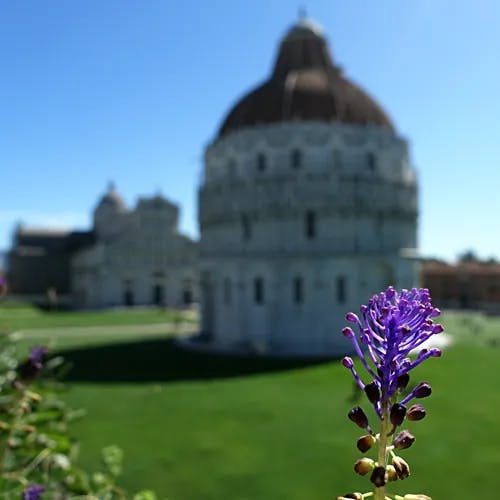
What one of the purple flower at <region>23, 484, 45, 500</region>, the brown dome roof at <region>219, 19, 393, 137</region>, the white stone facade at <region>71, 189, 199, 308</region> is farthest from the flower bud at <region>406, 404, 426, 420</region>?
the white stone facade at <region>71, 189, 199, 308</region>

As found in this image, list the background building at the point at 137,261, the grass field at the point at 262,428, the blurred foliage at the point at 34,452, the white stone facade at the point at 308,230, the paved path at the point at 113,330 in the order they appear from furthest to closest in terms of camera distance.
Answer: the background building at the point at 137,261
the paved path at the point at 113,330
the white stone facade at the point at 308,230
the grass field at the point at 262,428
the blurred foliage at the point at 34,452

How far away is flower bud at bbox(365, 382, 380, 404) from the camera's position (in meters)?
1.92

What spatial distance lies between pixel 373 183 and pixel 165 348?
16139 mm

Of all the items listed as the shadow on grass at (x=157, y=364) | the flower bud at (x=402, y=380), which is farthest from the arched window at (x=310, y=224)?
the flower bud at (x=402, y=380)

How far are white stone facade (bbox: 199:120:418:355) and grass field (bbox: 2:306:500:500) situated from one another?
15.3ft

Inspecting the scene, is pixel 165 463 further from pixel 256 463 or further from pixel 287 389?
pixel 287 389

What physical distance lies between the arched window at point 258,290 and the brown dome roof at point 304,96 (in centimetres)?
988

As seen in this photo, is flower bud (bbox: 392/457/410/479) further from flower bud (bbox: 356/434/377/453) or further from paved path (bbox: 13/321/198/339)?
paved path (bbox: 13/321/198/339)

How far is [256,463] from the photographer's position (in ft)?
45.3

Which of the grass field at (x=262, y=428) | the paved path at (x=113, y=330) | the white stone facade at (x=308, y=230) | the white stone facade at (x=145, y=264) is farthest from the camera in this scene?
the white stone facade at (x=145, y=264)

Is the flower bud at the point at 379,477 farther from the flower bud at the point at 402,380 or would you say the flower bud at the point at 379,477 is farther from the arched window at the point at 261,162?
the arched window at the point at 261,162

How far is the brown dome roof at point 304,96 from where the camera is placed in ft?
115

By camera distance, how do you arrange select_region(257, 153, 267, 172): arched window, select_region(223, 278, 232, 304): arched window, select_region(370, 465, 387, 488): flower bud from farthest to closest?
select_region(223, 278, 232, 304): arched window < select_region(257, 153, 267, 172): arched window < select_region(370, 465, 387, 488): flower bud

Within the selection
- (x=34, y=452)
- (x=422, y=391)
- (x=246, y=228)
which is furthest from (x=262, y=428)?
(x=246, y=228)
